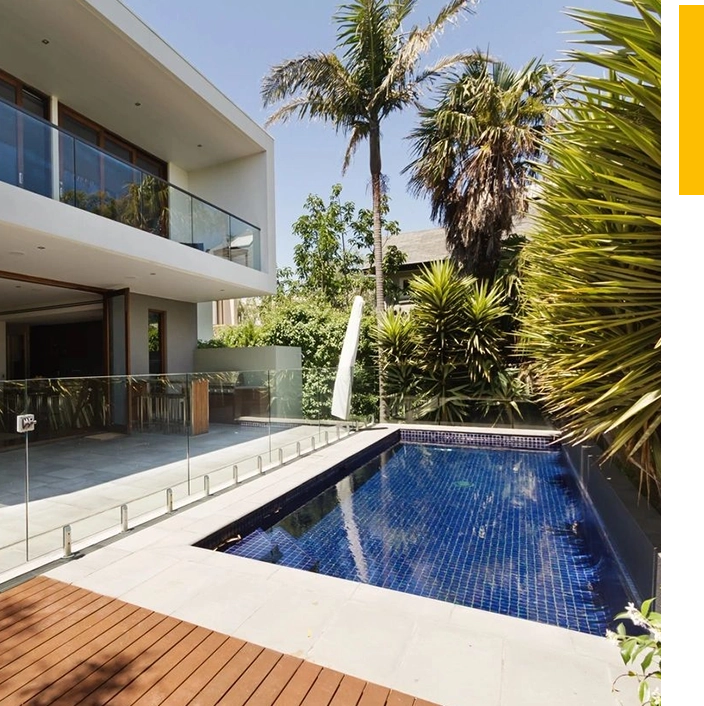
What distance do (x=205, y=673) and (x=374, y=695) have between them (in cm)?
113

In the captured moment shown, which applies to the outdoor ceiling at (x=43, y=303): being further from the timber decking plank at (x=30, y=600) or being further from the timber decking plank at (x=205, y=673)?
the timber decking plank at (x=205, y=673)

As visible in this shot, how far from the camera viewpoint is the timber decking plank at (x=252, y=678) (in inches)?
108

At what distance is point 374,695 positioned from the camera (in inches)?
108

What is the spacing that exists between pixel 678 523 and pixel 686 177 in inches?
32.5

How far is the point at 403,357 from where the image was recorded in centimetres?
1375

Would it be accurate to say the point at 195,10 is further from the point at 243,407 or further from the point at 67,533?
the point at 67,533

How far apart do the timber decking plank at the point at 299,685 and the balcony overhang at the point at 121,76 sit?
33.3 feet

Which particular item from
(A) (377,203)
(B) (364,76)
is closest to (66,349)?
(A) (377,203)

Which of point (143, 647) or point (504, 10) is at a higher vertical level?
point (504, 10)

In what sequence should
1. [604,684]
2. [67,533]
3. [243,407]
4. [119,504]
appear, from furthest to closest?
[243,407] → [119,504] → [67,533] → [604,684]

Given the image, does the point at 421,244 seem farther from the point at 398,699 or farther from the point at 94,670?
the point at 94,670

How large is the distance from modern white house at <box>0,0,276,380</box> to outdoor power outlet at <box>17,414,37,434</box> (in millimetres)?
3128

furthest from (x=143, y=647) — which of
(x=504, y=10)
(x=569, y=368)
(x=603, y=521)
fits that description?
(x=504, y=10)

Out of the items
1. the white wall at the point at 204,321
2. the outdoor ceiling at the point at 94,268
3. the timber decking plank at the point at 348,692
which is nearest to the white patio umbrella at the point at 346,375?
the outdoor ceiling at the point at 94,268
